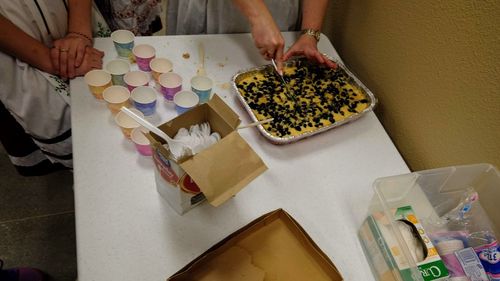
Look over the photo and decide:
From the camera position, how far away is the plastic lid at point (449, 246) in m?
0.78

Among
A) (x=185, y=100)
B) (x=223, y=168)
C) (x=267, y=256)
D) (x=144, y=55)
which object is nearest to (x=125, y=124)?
(x=185, y=100)

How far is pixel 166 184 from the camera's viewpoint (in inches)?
30.7

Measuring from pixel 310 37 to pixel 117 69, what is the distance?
2.09 feet

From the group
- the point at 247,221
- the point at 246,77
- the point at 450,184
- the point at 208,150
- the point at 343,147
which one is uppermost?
the point at 208,150

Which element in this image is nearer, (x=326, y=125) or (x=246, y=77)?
(x=326, y=125)

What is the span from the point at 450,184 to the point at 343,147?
0.29m

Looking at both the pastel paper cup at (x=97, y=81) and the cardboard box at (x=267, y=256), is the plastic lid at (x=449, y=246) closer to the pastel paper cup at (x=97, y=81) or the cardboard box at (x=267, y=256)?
the cardboard box at (x=267, y=256)

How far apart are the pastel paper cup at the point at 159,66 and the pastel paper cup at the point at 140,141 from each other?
0.23m

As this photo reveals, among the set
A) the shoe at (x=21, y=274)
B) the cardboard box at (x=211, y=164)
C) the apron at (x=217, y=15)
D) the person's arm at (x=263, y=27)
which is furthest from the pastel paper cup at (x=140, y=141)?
the shoe at (x=21, y=274)

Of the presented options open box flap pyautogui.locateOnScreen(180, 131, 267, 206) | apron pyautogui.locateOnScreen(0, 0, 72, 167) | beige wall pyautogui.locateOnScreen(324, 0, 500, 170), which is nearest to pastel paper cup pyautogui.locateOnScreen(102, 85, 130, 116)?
apron pyautogui.locateOnScreen(0, 0, 72, 167)

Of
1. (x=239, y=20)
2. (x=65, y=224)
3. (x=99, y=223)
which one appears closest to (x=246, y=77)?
(x=239, y=20)

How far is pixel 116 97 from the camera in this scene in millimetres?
988

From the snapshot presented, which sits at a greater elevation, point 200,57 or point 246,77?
point 200,57

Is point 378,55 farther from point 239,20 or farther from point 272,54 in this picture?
point 239,20
